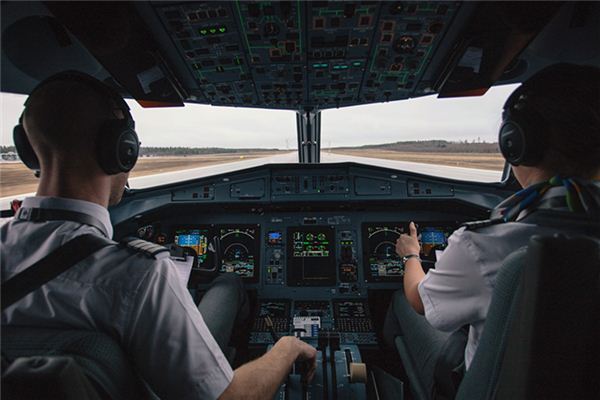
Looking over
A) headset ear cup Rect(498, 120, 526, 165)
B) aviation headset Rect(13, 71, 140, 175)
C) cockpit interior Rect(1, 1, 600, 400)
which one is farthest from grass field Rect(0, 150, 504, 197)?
headset ear cup Rect(498, 120, 526, 165)

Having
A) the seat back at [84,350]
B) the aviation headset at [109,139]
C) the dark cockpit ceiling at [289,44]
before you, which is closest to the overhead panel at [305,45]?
the dark cockpit ceiling at [289,44]

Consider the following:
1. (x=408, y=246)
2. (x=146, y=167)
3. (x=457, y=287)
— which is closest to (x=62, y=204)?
(x=457, y=287)

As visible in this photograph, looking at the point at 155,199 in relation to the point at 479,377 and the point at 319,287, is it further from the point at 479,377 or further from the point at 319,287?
the point at 479,377

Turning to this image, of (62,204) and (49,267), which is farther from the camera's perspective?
(62,204)

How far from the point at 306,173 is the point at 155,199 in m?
1.31

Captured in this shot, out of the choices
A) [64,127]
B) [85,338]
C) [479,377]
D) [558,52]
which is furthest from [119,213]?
[558,52]

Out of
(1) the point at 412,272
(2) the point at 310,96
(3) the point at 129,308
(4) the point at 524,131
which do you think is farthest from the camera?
(2) the point at 310,96

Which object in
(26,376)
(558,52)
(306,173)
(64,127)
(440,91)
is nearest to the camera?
(26,376)

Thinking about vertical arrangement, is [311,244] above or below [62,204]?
below

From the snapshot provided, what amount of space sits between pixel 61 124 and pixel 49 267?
39 cm

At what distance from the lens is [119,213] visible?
2.55 metres

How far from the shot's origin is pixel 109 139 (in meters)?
0.89

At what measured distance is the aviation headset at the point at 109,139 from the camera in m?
0.89

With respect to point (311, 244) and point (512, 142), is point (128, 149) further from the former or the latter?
point (311, 244)
